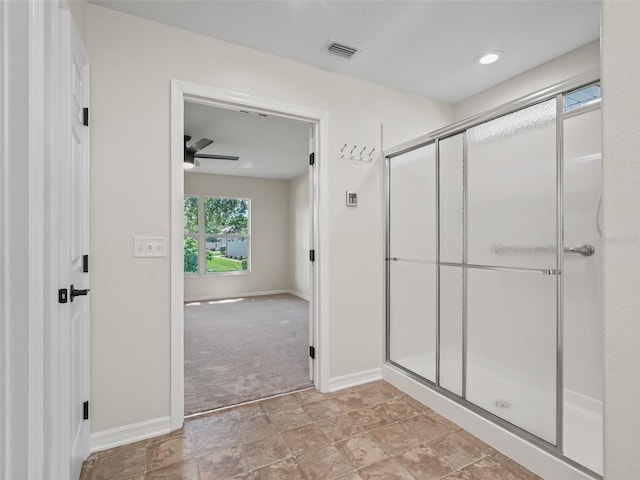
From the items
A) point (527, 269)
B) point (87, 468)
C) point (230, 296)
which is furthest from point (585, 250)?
point (230, 296)

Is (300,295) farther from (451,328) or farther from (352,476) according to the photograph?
(352,476)

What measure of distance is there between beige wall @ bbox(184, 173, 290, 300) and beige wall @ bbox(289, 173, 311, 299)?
0.14m

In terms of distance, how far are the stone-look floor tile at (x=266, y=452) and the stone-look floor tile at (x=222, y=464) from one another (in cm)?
4

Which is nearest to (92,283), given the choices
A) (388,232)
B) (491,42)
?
(388,232)

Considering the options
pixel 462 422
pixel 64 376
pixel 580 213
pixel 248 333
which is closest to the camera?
pixel 64 376

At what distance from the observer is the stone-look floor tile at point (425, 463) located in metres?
1.62

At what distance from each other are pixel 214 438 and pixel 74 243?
137 cm

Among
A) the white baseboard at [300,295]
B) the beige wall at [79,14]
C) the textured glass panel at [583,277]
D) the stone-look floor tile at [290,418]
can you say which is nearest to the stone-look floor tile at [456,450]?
the textured glass panel at [583,277]

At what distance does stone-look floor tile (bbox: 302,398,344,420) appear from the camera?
2188mm

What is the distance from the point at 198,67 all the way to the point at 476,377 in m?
2.73

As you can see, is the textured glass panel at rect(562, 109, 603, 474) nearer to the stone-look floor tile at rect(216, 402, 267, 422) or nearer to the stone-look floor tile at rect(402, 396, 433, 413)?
the stone-look floor tile at rect(402, 396, 433, 413)

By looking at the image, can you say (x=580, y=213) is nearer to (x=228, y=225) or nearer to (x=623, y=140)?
(x=623, y=140)

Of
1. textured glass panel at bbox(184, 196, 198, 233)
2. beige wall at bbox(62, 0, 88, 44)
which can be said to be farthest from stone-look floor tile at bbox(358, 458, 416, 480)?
textured glass panel at bbox(184, 196, 198, 233)

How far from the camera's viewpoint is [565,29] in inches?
82.2
